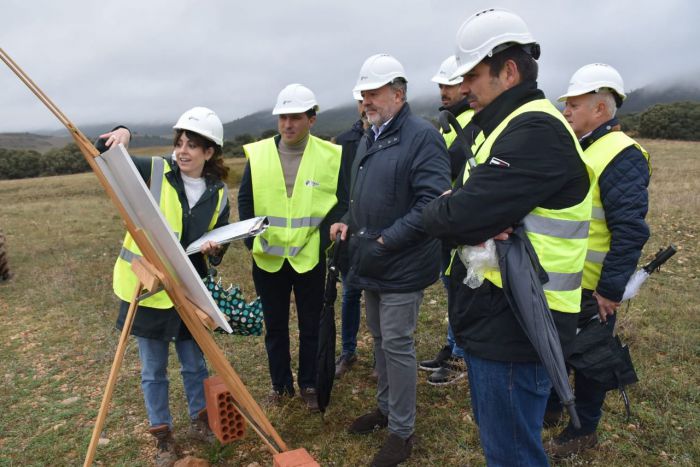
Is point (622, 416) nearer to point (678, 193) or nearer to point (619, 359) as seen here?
point (619, 359)

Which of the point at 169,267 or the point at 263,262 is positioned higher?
the point at 169,267

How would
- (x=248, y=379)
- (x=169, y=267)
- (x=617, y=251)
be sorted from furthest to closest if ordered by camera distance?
(x=248, y=379) < (x=617, y=251) < (x=169, y=267)

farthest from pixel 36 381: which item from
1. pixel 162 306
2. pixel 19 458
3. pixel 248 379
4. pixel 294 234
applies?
pixel 294 234

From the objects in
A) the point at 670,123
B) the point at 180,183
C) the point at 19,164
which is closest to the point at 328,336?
the point at 180,183

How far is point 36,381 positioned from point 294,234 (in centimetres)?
314

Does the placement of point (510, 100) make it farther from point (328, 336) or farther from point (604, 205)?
point (328, 336)

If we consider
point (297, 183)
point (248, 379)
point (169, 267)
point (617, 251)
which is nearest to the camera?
point (169, 267)

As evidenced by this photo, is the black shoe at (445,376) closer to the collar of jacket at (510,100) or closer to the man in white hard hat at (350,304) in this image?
the man in white hard hat at (350,304)

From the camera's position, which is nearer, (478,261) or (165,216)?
(478,261)

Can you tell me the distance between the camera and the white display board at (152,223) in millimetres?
Result: 2082

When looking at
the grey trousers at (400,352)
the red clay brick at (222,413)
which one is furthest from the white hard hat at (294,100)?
the red clay brick at (222,413)

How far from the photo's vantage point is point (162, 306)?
317 cm

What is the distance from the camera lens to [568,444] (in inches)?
132

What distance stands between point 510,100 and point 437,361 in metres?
3.18
